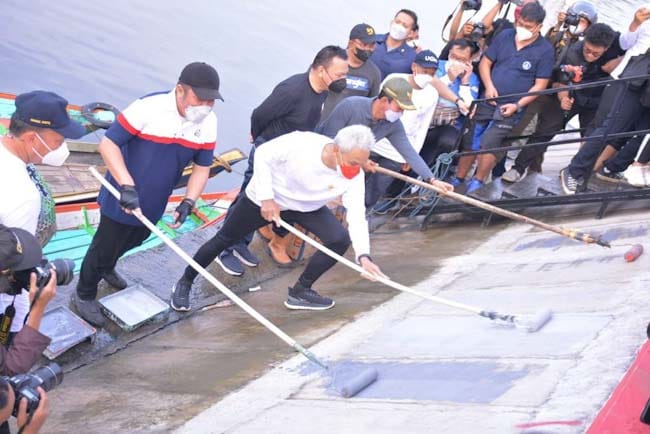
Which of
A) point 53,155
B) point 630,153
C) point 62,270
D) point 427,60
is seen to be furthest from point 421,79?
point 62,270

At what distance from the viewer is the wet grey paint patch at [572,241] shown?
A: 20.3 ft

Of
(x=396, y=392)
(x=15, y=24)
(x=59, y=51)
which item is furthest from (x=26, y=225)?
(x=15, y=24)

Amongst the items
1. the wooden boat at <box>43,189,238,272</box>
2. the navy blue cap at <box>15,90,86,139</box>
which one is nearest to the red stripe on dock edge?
the navy blue cap at <box>15,90,86,139</box>

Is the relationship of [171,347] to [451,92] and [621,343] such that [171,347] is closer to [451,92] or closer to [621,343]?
[621,343]

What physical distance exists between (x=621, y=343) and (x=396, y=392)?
3.79 ft

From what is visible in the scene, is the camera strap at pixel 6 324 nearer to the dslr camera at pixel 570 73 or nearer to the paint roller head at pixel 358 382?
the paint roller head at pixel 358 382

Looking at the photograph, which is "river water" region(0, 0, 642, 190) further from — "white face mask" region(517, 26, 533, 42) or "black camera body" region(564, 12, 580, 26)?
"white face mask" region(517, 26, 533, 42)

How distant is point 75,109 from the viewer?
10.6 m

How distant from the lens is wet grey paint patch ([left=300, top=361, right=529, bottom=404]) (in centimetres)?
362

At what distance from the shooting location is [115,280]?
5.88 metres

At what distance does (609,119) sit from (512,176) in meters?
1.63

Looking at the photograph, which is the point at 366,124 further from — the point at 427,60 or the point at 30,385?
the point at 30,385

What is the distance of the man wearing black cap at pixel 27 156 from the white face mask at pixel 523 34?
16.6ft

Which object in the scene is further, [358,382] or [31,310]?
[358,382]
